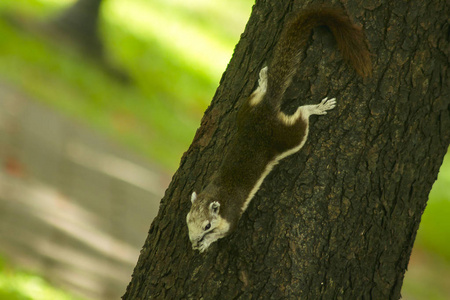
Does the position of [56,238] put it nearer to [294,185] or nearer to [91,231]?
[91,231]

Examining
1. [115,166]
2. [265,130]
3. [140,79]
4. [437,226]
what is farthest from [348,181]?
[140,79]

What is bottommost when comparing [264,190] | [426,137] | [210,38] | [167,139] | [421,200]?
[264,190]

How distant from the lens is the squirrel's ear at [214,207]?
290 cm

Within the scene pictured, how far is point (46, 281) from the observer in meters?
5.39

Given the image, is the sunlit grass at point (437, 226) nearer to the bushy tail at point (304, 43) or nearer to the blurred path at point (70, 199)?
the blurred path at point (70, 199)

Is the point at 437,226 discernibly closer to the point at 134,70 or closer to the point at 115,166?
the point at 115,166

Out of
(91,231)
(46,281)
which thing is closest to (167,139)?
(91,231)

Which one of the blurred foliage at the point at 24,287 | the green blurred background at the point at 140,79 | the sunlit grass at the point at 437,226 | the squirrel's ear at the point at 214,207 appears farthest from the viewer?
the green blurred background at the point at 140,79

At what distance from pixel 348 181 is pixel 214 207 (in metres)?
0.72

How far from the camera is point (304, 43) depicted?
264cm

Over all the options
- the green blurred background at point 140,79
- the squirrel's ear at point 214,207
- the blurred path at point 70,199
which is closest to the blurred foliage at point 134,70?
the green blurred background at point 140,79

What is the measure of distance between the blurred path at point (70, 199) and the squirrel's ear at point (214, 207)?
3070 millimetres

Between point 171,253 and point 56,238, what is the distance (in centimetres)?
376

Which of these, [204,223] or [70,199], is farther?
[70,199]
